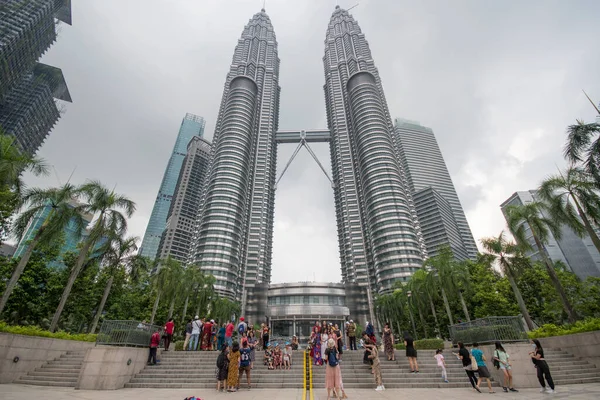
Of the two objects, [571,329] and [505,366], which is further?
[571,329]

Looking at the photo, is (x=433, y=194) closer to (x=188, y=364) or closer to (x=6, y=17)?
(x=188, y=364)

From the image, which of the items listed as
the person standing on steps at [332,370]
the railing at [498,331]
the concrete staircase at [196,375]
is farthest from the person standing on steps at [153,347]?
the railing at [498,331]

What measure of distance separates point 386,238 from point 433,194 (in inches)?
2060

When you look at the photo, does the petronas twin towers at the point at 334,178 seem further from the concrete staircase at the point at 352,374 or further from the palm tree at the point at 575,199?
the concrete staircase at the point at 352,374

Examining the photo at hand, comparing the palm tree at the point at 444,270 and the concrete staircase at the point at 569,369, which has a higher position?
the palm tree at the point at 444,270

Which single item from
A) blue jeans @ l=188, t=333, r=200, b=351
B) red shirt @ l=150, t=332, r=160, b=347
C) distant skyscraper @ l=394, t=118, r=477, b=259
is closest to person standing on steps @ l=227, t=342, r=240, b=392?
red shirt @ l=150, t=332, r=160, b=347

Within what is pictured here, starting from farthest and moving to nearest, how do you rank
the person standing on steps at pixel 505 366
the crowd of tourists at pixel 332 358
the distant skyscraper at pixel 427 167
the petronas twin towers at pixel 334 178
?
1. the distant skyscraper at pixel 427 167
2. the petronas twin towers at pixel 334 178
3. the person standing on steps at pixel 505 366
4. the crowd of tourists at pixel 332 358

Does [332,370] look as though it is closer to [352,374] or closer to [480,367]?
[352,374]

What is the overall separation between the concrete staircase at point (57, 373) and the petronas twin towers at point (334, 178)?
264ft

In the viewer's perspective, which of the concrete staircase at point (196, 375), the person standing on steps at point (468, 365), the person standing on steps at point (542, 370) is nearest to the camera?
the person standing on steps at point (542, 370)

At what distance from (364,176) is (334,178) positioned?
41.2 meters

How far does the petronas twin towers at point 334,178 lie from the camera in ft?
317

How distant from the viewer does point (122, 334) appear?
13.3 meters

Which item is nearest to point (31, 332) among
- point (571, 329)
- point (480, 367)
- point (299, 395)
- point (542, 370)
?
point (299, 395)
